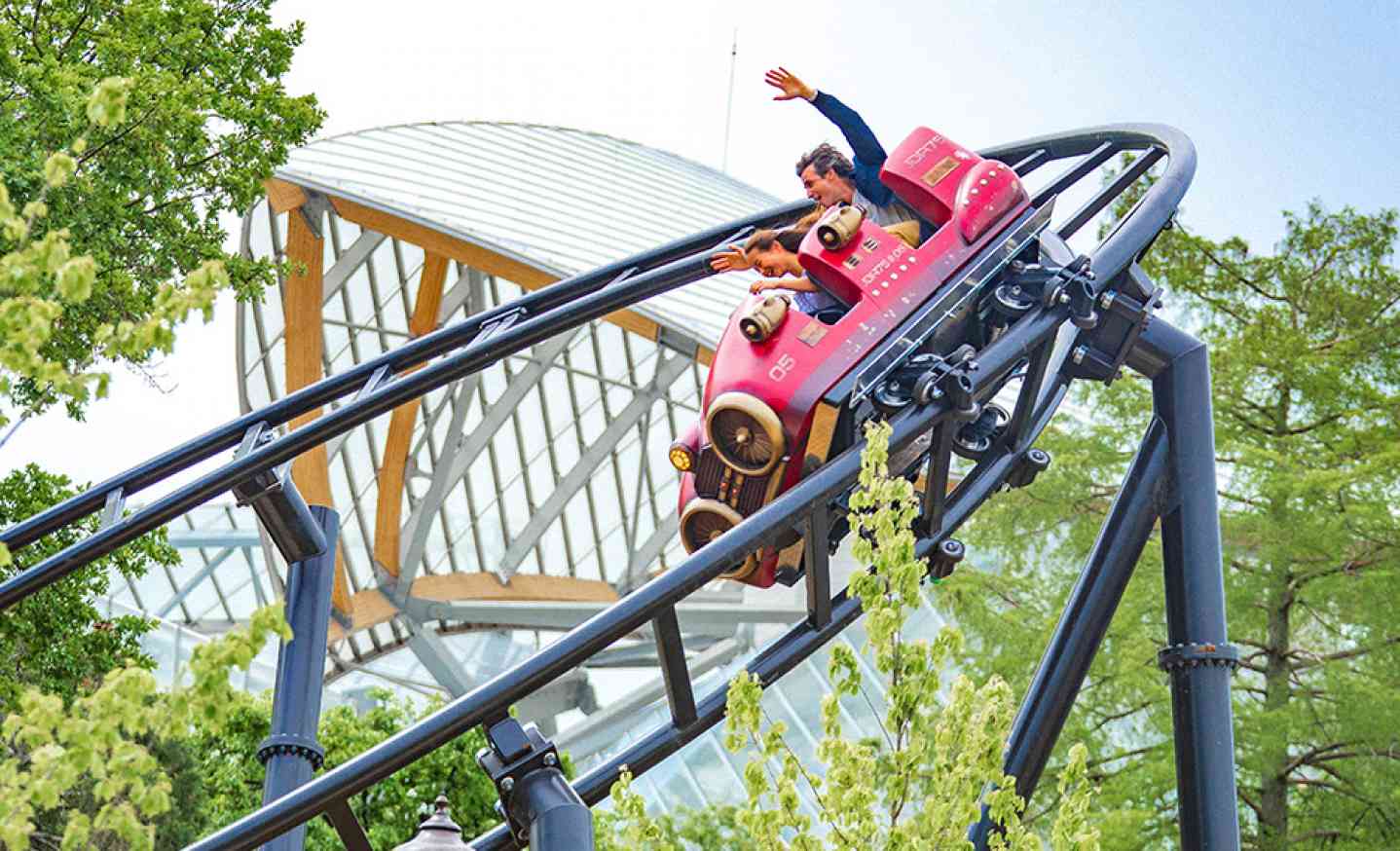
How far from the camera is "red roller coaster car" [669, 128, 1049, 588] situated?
606 cm

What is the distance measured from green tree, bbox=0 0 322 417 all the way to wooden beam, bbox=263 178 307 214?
37.5ft

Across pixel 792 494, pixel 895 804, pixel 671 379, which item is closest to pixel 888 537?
pixel 792 494

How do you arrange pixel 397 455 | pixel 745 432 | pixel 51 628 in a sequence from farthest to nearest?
pixel 397 455, pixel 51 628, pixel 745 432

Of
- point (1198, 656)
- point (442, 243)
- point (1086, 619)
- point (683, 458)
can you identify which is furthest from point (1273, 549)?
point (442, 243)

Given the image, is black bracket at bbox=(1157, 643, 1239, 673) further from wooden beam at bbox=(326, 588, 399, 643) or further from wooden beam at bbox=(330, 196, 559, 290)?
wooden beam at bbox=(326, 588, 399, 643)

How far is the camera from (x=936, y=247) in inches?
260

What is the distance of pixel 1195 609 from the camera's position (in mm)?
6633

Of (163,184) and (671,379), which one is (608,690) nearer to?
(671,379)

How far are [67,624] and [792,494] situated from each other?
726 cm

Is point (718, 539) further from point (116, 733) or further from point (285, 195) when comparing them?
point (285, 195)

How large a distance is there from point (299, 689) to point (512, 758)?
177 cm

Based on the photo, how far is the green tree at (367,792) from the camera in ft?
48.9

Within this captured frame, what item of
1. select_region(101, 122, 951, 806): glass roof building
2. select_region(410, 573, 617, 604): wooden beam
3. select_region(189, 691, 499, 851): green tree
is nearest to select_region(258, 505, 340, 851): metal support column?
select_region(189, 691, 499, 851): green tree

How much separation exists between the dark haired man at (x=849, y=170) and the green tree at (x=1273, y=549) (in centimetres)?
650
